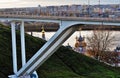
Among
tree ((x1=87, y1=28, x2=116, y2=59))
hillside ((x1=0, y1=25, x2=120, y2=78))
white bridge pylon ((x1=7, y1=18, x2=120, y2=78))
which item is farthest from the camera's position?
tree ((x1=87, y1=28, x2=116, y2=59))

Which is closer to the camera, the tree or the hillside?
the hillside

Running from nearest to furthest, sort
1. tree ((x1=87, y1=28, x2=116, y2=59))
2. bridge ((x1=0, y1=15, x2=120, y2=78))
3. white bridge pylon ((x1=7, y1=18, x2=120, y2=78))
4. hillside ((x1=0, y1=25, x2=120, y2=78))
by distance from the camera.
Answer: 1. bridge ((x1=0, y1=15, x2=120, y2=78))
2. white bridge pylon ((x1=7, y1=18, x2=120, y2=78))
3. hillside ((x1=0, y1=25, x2=120, y2=78))
4. tree ((x1=87, y1=28, x2=116, y2=59))

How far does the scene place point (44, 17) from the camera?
2352cm

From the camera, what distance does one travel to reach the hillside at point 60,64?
101 feet

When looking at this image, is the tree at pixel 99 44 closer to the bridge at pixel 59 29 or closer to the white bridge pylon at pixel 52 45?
the white bridge pylon at pixel 52 45

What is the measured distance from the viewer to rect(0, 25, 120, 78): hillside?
101 feet

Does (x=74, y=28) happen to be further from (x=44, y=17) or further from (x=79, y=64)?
(x=79, y=64)

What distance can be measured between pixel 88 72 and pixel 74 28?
Result: 12.2 m

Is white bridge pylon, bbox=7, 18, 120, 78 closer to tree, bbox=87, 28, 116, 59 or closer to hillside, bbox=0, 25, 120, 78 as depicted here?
hillside, bbox=0, 25, 120, 78

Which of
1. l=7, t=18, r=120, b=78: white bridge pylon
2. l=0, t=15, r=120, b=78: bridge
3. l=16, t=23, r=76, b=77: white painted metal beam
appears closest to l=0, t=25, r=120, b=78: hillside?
l=7, t=18, r=120, b=78: white bridge pylon

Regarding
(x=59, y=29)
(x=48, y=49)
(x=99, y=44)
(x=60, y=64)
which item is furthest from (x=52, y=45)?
(x=99, y=44)

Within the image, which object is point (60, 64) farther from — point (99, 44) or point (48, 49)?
point (48, 49)

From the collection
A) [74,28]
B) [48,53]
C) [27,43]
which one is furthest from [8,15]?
[27,43]

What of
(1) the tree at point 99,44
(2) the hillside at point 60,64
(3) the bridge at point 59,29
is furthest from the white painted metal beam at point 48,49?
(1) the tree at point 99,44
